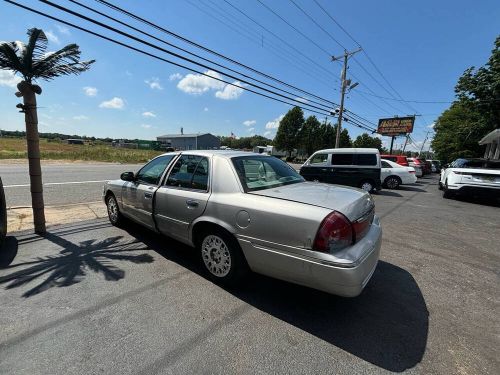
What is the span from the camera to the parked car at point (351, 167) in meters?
10.8

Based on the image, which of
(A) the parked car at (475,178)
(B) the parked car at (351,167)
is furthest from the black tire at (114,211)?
(A) the parked car at (475,178)

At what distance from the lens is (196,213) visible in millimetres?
3328

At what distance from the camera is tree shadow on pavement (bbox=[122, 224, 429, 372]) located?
91.5 inches

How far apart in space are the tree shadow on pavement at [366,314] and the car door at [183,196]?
63 cm

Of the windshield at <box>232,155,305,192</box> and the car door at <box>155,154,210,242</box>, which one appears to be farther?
the car door at <box>155,154,210,242</box>

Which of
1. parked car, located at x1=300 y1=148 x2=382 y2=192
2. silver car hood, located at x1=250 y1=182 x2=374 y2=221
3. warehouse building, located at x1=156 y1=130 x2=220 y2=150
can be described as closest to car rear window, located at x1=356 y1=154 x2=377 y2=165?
parked car, located at x1=300 y1=148 x2=382 y2=192

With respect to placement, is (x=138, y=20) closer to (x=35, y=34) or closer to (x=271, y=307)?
(x=35, y=34)

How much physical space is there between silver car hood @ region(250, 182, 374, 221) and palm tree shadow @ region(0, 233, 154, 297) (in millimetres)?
2167

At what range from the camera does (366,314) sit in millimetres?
2824

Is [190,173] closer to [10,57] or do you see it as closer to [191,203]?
[191,203]

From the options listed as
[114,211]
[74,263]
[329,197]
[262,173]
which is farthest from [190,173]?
[114,211]

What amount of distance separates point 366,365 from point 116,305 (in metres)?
2.35

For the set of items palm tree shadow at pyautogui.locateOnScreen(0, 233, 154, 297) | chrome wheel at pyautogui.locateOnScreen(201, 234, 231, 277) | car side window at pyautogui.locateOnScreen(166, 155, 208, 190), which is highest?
car side window at pyautogui.locateOnScreen(166, 155, 208, 190)

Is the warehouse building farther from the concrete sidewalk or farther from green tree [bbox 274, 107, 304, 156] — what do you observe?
the concrete sidewalk
